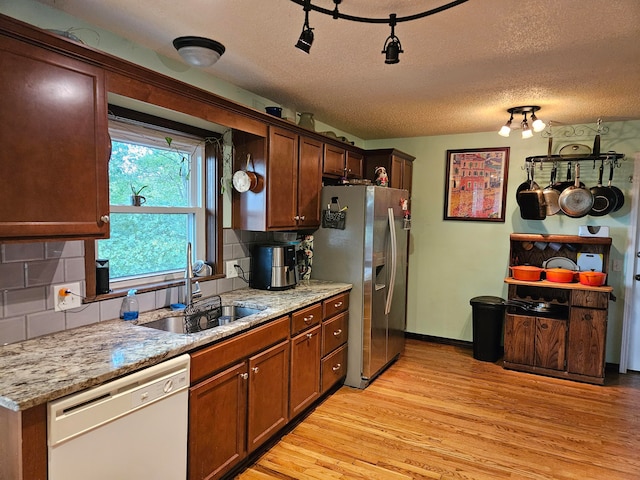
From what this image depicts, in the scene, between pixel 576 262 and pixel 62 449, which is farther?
pixel 576 262

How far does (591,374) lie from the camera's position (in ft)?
12.0

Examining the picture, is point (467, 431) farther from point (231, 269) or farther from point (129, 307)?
point (129, 307)

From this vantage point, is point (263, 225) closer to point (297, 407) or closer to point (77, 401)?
point (297, 407)

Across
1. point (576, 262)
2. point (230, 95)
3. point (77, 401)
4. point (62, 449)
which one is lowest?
point (62, 449)

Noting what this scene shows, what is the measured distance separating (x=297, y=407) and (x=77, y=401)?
1.67 m

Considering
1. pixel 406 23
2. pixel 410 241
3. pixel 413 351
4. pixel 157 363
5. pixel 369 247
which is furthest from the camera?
pixel 410 241

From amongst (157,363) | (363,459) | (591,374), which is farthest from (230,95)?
(591,374)

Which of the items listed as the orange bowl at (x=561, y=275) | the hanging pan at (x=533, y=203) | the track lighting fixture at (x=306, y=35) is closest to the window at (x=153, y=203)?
the track lighting fixture at (x=306, y=35)

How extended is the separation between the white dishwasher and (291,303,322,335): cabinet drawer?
0.98 metres

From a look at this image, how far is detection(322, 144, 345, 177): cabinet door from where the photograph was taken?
12.0 feet

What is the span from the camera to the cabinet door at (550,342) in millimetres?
3740

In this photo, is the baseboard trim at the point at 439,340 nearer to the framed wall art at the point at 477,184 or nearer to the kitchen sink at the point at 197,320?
the framed wall art at the point at 477,184

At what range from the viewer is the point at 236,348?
218 cm

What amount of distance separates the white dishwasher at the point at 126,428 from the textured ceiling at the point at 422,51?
157 centimetres
